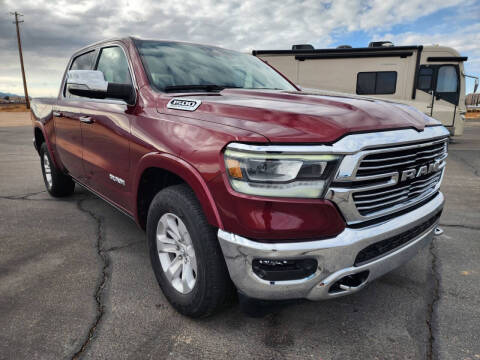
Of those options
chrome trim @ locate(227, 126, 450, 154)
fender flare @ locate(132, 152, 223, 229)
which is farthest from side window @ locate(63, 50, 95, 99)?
chrome trim @ locate(227, 126, 450, 154)

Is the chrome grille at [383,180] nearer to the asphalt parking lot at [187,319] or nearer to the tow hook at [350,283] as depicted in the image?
the tow hook at [350,283]

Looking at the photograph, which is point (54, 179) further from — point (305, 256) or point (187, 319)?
point (305, 256)

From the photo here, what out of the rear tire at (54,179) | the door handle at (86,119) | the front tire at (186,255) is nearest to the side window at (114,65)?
the door handle at (86,119)

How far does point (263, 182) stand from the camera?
168 centimetres

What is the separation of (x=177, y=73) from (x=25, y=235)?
233 centimetres

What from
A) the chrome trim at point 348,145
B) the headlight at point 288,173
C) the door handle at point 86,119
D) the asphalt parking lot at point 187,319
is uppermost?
the chrome trim at point 348,145

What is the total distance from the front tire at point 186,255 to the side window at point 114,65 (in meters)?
1.18

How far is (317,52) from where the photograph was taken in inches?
410

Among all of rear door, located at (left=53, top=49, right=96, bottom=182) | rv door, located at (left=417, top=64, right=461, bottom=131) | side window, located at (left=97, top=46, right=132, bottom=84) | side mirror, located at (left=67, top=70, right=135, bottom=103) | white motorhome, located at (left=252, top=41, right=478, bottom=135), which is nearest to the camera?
side mirror, located at (left=67, top=70, right=135, bottom=103)

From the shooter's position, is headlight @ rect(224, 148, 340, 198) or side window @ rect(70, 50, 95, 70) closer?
headlight @ rect(224, 148, 340, 198)

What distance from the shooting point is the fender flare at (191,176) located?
184 cm

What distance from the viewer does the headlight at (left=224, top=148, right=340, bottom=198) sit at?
5.47ft

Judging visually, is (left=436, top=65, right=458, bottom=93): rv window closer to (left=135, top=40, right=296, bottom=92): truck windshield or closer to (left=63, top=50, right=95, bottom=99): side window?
(left=135, top=40, right=296, bottom=92): truck windshield

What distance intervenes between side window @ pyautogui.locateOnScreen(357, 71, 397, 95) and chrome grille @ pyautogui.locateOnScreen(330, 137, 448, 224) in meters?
8.70
